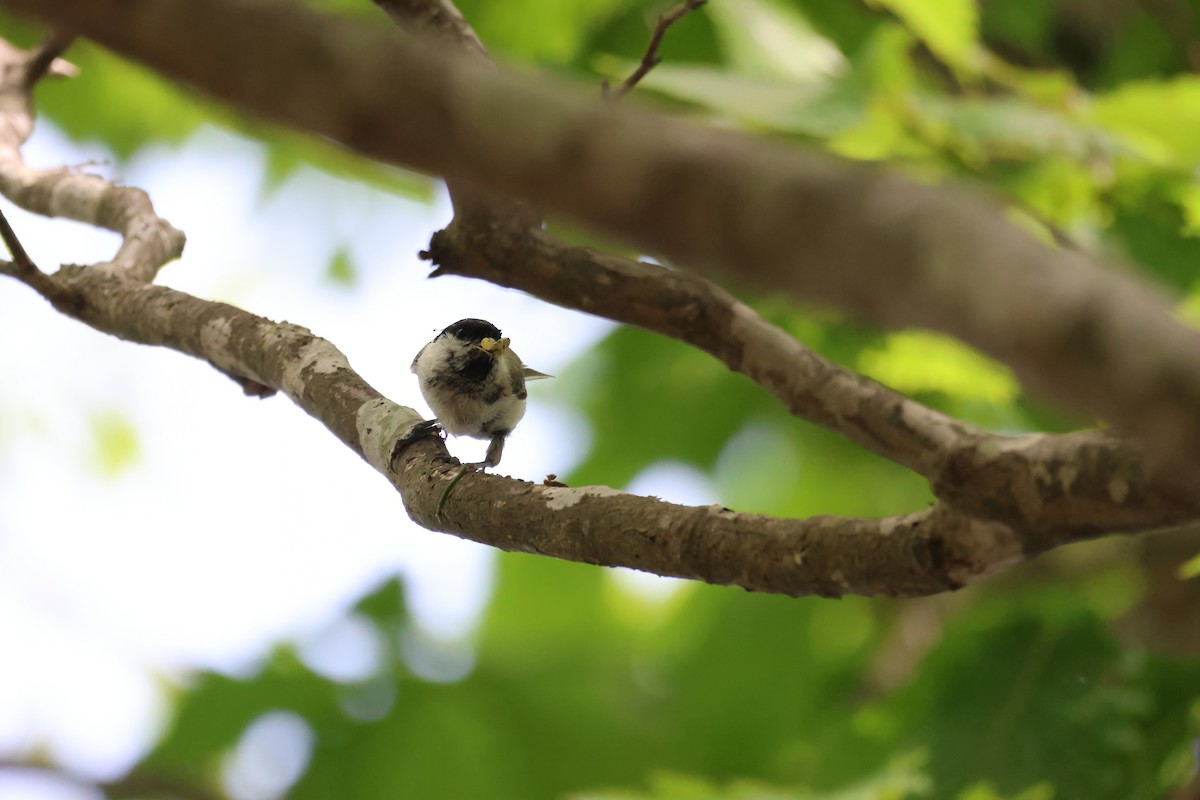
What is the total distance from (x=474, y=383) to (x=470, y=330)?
259 mm

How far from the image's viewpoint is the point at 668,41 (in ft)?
12.4

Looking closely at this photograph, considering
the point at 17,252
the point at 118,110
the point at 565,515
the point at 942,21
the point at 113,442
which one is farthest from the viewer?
the point at 113,442

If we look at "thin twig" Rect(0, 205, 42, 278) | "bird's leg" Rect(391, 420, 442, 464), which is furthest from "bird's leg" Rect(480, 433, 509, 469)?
"thin twig" Rect(0, 205, 42, 278)

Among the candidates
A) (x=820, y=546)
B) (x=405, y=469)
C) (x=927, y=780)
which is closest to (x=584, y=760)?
(x=927, y=780)

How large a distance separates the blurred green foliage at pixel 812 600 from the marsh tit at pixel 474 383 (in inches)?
27.7

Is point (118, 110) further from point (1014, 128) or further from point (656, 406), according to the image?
point (1014, 128)

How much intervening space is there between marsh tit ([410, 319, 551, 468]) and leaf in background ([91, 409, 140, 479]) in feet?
10.8

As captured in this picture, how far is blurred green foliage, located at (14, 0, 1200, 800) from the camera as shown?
283cm

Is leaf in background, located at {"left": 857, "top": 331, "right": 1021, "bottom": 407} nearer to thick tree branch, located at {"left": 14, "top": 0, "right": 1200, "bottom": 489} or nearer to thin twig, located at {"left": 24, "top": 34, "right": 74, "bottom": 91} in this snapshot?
thin twig, located at {"left": 24, "top": 34, "right": 74, "bottom": 91}

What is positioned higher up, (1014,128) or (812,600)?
(1014,128)

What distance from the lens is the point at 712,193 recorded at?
0.65 metres

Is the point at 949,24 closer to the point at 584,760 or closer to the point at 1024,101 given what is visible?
the point at 1024,101

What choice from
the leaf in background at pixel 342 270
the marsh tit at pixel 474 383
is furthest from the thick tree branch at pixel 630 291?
the leaf in background at pixel 342 270

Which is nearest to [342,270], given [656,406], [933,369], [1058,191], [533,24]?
[656,406]
